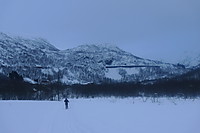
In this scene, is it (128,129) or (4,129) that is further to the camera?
(4,129)

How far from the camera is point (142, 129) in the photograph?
1025 centimetres

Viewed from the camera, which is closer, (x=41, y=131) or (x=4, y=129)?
(x=41, y=131)

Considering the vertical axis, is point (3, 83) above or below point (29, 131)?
above

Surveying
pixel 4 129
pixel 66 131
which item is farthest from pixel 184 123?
pixel 4 129

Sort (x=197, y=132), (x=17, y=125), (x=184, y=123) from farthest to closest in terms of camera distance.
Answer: (x=17, y=125) < (x=184, y=123) < (x=197, y=132)

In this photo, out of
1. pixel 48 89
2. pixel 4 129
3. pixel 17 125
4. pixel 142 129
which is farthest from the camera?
pixel 48 89

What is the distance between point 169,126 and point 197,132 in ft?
5.53

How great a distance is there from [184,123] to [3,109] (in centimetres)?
1181

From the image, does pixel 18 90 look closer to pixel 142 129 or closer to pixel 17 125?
pixel 17 125

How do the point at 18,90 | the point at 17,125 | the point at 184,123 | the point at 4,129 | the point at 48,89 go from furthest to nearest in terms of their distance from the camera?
the point at 48,89 < the point at 18,90 < the point at 17,125 < the point at 4,129 < the point at 184,123

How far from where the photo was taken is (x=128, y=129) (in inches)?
413

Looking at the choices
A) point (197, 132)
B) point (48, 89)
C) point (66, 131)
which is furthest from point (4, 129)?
point (48, 89)

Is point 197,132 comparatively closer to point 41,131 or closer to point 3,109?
point 41,131

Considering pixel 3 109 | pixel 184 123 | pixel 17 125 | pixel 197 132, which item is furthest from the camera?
pixel 3 109
